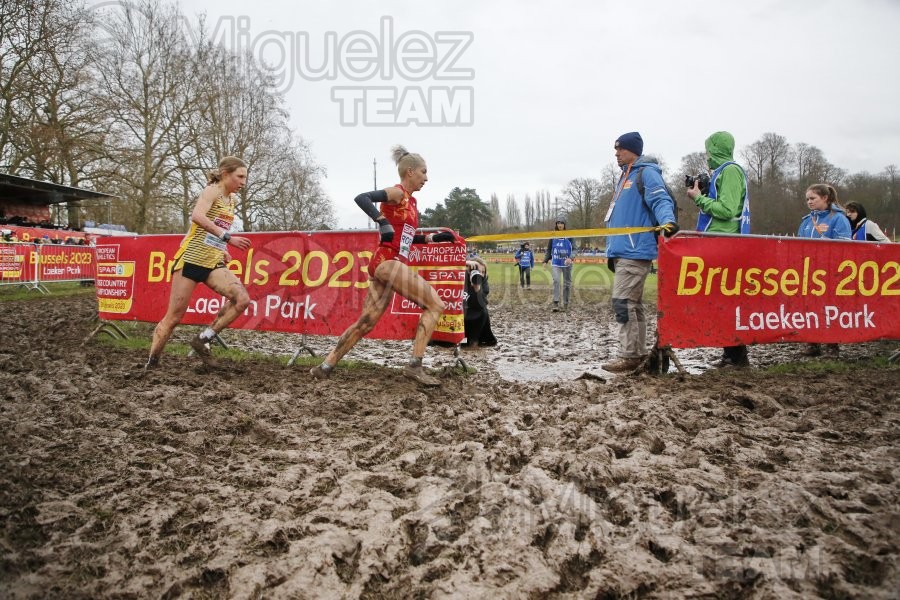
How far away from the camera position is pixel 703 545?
203 centimetres

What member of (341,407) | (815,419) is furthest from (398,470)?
(815,419)

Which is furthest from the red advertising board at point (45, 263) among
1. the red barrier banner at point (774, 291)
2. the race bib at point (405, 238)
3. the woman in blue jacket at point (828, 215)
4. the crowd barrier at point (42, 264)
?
the woman in blue jacket at point (828, 215)

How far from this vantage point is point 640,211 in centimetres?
550

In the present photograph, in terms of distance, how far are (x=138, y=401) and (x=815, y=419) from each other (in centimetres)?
514

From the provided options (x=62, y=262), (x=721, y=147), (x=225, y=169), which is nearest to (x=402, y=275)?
(x=225, y=169)

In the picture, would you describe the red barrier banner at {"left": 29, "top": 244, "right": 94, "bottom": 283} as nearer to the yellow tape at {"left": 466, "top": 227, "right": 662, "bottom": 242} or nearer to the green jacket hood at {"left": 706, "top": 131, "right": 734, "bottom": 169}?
the yellow tape at {"left": 466, "top": 227, "right": 662, "bottom": 242}

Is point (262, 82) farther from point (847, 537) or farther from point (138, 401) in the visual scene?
point (847, 537)

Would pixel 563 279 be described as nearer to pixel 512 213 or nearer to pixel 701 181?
pixel 701 181

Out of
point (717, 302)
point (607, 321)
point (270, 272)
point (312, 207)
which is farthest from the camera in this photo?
point (312, 207)

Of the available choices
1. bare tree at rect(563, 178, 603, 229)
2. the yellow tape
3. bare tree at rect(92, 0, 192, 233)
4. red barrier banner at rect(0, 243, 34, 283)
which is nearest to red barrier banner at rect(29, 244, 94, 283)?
red barrier banner at rect(0, 243, 34, 283)

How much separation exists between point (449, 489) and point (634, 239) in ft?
12.3

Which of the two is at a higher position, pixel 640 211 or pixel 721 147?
pixel 721 147

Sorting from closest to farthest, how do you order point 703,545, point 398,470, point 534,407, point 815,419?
point 703,545 → point 398,470 → point 815,419 → point 534,407

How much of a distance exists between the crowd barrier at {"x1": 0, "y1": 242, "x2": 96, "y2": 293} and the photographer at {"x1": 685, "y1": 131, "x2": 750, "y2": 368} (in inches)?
674
